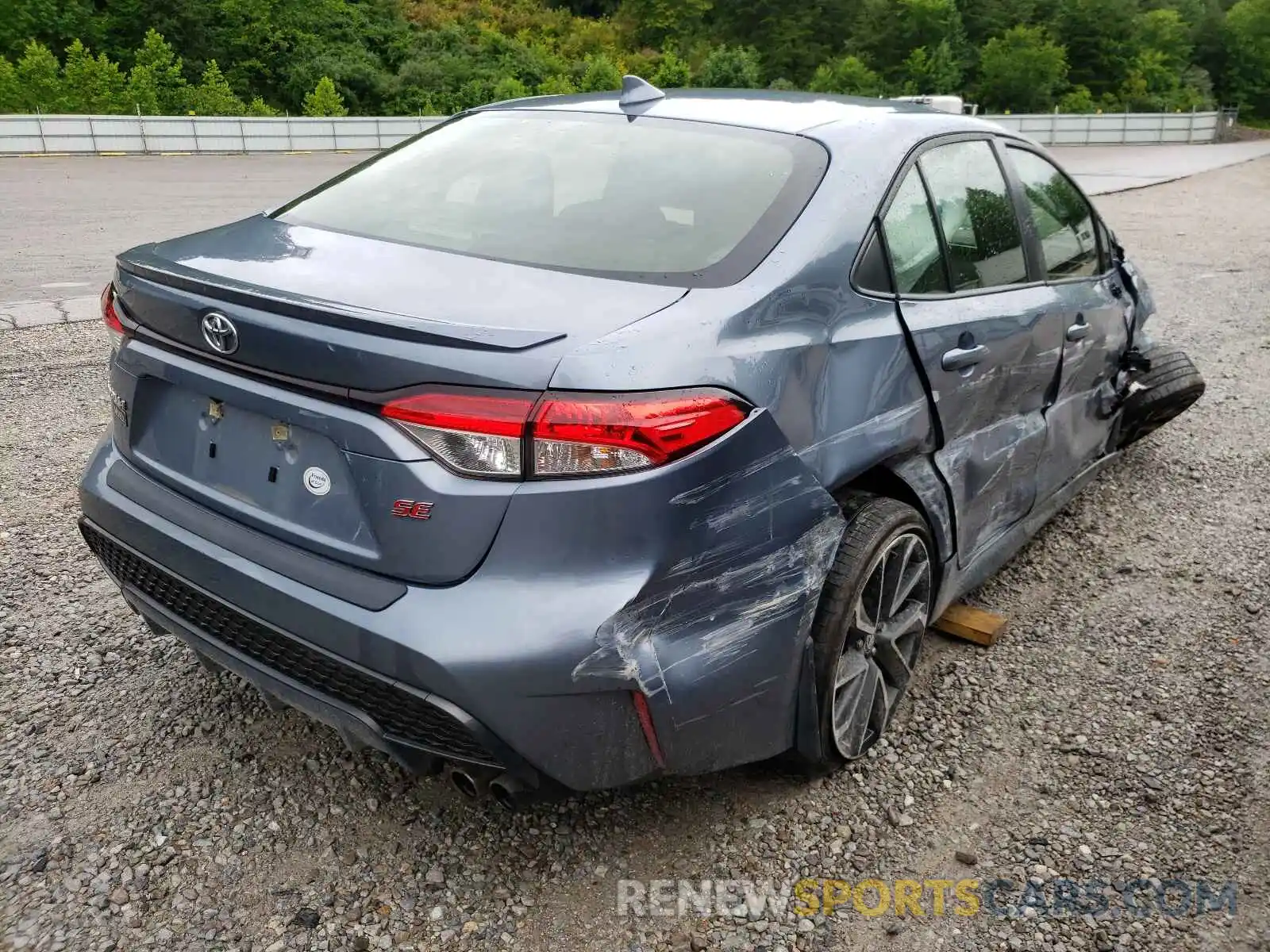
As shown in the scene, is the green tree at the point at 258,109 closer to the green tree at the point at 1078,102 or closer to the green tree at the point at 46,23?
the green tree at the point at 46,23

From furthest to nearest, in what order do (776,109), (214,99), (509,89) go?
(509,89) < (214,99) < (776,109)

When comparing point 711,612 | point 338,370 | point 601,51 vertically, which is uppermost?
point 601,51

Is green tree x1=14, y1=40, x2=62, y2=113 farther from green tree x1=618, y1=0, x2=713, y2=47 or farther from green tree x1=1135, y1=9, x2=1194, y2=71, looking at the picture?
green tree x1=1135, y1=9, x2=1194, y2=71

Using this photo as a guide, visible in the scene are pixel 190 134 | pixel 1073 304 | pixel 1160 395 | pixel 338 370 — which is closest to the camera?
pixel 338 370

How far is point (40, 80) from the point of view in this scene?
121 ft

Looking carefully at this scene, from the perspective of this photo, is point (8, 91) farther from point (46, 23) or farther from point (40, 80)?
point (46, 23)

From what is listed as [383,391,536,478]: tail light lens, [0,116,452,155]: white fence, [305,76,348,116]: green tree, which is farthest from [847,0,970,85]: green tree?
[383,391,536,478]: tail light lens

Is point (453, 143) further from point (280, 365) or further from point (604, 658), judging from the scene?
point (604, 658)

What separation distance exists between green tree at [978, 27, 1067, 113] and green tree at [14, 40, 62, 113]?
46000mm

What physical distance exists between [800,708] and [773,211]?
1.14 meters

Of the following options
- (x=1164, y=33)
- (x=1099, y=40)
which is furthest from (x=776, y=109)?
(x=1164, y=33)

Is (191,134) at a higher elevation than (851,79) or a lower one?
lower

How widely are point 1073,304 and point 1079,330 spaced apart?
0.09 metres

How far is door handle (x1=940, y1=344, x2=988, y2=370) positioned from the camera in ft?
8.96
